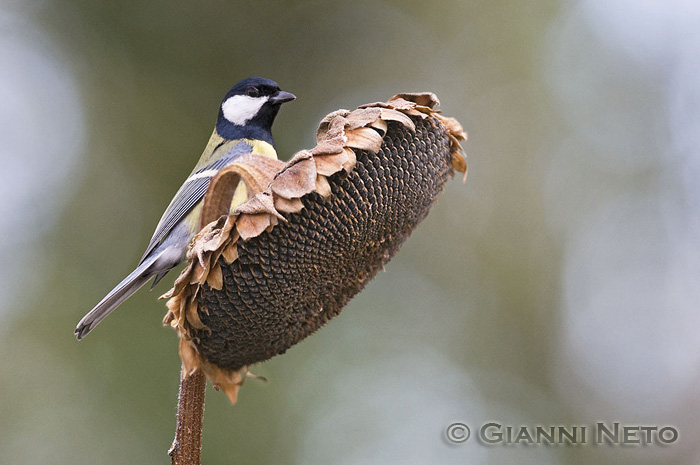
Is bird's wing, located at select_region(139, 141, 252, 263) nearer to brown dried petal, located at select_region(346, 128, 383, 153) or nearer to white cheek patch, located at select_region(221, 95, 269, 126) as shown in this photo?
white cheek patch, located at select_region(221, 95, 269, 126)

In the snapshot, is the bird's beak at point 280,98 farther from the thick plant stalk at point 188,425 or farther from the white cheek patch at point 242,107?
the thick plant stalk at point 188,425

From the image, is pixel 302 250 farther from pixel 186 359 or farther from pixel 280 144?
pixel 280 144

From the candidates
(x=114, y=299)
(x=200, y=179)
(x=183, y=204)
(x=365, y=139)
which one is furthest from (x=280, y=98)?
(x=365, y=139)

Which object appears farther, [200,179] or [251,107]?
[251,107]

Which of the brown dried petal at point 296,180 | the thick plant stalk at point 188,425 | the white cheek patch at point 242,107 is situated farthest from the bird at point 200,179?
the brown dried petal at point 296,180

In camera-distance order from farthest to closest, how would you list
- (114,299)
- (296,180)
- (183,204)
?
(183,204)
(114,299)
(296,180)

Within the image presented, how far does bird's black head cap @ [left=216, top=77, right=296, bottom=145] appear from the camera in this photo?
3.75m

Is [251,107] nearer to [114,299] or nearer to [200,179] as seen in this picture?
[200,179]

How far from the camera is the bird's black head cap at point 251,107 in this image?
375cm

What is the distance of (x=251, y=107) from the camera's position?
3811 mm

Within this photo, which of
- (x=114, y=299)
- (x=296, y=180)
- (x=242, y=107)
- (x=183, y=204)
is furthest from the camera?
(x=242, y=107)

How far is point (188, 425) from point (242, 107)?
2.41 meters

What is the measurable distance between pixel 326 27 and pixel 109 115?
230cm

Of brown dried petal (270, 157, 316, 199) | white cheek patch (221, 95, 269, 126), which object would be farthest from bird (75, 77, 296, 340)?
brown dried petal (270, 157, 316, 199)
